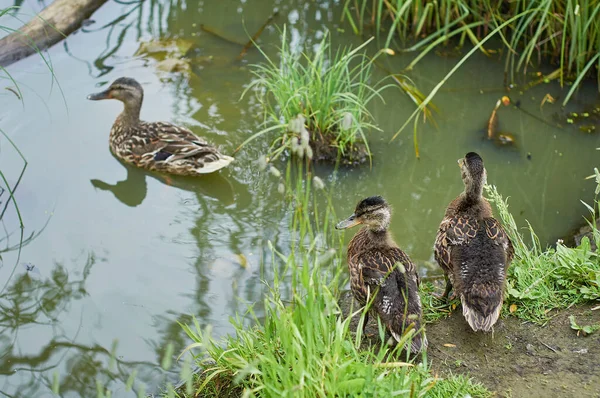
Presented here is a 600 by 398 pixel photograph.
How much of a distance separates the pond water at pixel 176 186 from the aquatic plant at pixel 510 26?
30 cm

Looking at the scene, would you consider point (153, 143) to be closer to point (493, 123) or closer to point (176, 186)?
point (176, 186)

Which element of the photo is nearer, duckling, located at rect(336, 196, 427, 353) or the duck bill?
duckling, located at rect(336, 196, 427, 353)

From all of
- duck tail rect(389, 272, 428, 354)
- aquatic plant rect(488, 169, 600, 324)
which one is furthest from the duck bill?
aquatic plant rect(488, 169, 600, 324)

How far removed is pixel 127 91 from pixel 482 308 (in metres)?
4.20

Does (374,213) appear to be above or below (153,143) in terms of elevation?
above

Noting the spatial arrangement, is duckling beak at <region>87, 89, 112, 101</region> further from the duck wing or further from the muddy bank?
the muddy bank

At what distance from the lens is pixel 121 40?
8414 mm

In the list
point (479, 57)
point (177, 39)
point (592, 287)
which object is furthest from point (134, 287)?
point (479, 57)

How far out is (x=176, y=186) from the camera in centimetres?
681

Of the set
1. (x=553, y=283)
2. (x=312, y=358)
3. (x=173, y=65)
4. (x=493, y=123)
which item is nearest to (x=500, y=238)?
(x=553, y=283)

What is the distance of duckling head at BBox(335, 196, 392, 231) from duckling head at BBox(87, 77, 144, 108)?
3.06 m

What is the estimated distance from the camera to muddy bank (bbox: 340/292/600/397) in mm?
4188

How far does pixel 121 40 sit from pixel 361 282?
16.6ft

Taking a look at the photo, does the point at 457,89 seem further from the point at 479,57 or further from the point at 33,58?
the point at 33,58
